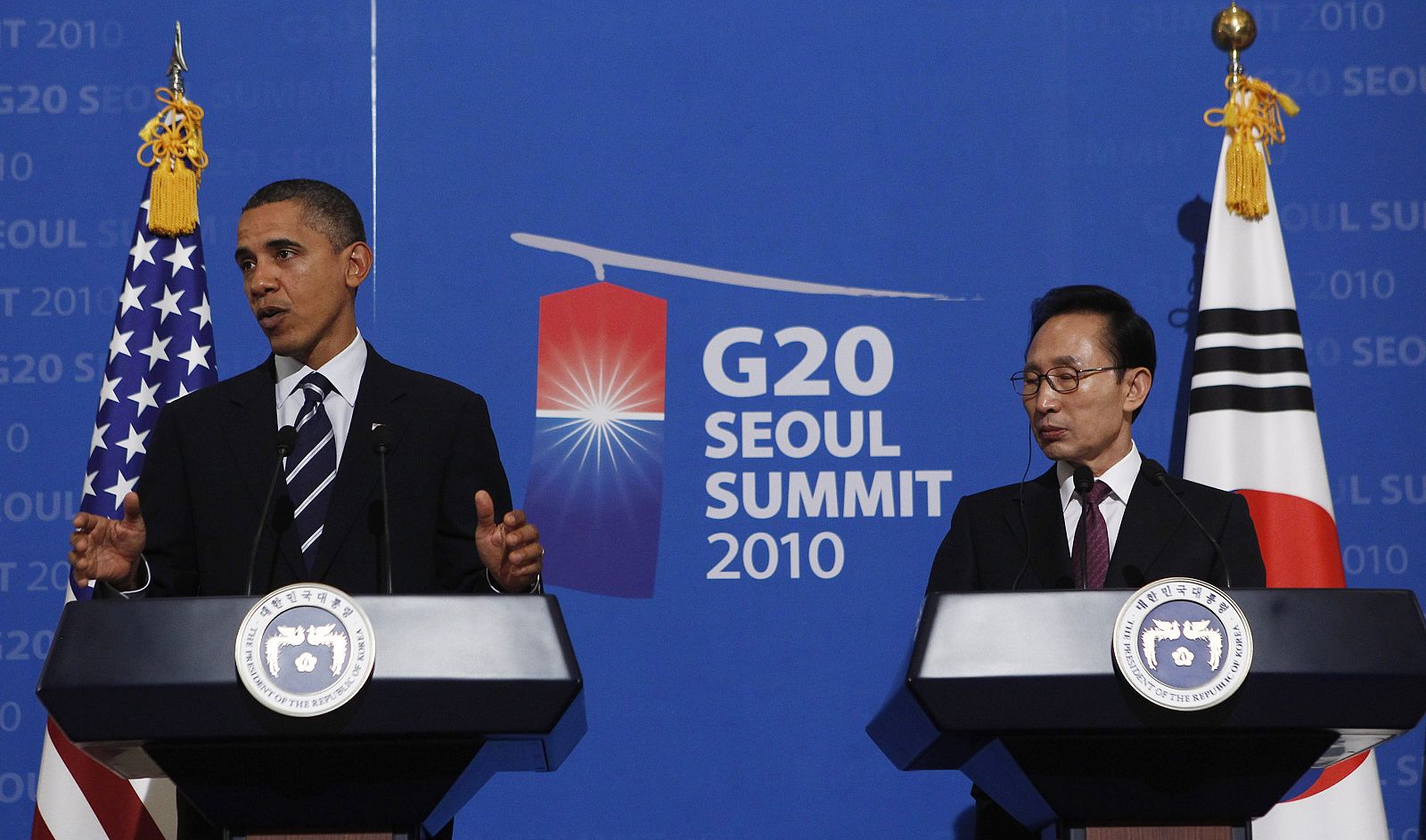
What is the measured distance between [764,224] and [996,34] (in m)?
0.75

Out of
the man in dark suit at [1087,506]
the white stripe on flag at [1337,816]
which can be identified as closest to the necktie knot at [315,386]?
the man in dark suit at [1087,506]

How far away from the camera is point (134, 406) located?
3.13 m

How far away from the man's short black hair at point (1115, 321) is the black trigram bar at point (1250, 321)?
96cm

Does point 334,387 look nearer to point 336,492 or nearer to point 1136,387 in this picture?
point 336,492

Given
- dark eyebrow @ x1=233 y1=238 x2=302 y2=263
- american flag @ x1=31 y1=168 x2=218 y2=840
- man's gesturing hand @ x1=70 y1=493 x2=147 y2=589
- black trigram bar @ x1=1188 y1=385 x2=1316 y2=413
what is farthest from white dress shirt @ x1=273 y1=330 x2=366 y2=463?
black trigram bar @ x1=1188 y1=385 x2=1316 y2=413

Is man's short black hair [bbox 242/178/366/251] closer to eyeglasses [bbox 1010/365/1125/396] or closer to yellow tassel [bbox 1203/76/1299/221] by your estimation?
eyeglasses [bbox 1010/365/1125/396]

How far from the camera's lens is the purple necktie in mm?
2062

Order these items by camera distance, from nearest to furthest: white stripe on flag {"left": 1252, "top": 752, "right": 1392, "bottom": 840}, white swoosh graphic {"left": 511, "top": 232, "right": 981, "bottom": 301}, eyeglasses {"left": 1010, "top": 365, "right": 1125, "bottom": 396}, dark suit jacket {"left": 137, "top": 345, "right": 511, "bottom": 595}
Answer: dark suit jacket {"left": 137, "top": 345, "right": 511, "bottom": 595}
eyeglasses {"left": 1010, "top": 365, "right": 1125, "bottom": 396}
white stripe on flag {"left": 1252, "top": 752, "right": 1392, "bottom": 840}
white swoosh graphic {"left": 511, "top": 232, "right": 981, "bottom": 301}

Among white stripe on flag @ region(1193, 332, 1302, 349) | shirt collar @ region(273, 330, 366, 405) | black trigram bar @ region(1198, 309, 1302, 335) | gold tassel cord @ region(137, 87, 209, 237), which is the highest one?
gold tassel cord @ region(137, 87, 209, 237)

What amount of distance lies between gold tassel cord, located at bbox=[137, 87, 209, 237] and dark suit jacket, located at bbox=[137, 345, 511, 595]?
964 mm

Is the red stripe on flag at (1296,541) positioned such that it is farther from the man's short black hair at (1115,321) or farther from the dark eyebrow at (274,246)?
the dark eyebrow at (274,246)

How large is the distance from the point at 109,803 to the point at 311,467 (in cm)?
138

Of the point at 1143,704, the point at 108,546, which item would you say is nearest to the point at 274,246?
the point at 108,546

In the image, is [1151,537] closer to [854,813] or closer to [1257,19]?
[854,813]
